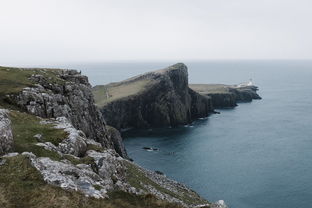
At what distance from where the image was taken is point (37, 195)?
22547 millimetres

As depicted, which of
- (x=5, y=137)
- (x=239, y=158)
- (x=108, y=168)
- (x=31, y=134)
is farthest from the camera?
(x=239, y=158)

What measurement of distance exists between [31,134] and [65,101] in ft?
108

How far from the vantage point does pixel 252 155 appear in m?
127

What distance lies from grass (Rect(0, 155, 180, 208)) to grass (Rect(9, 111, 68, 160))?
4251mm

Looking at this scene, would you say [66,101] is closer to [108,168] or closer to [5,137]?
[108,168]

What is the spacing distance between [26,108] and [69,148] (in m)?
27.1

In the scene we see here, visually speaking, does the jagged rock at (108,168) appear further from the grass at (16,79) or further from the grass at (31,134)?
the grass at (16,79)

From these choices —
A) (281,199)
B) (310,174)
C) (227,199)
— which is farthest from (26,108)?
(310,174)

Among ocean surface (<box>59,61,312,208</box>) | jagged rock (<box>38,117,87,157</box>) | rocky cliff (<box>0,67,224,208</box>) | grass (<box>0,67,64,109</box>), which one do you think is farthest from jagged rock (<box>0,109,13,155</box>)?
ocean surface (<box>59,61,312,208</box>)

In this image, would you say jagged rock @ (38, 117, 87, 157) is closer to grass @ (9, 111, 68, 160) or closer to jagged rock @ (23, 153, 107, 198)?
grass @ (9, 111, 68, 160)

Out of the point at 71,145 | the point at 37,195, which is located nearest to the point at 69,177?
the point at 37,195

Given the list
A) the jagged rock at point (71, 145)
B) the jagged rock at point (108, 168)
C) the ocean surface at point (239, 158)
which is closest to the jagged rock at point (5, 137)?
the jagged rock at point (71, 145)

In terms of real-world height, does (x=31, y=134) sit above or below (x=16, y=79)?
below

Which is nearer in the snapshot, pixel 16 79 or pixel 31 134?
pixel 31 134
